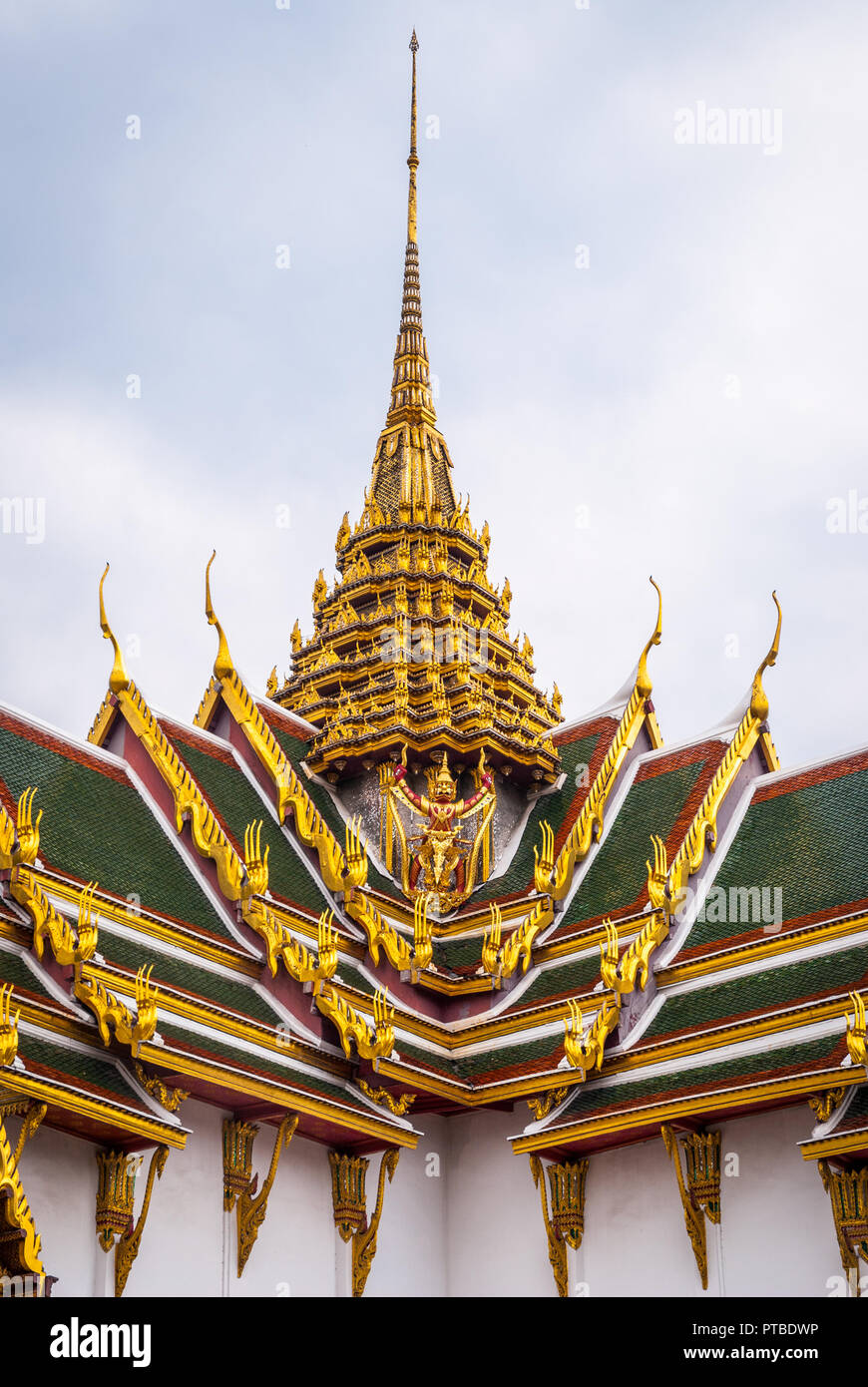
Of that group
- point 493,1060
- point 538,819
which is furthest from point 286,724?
point 493,1060

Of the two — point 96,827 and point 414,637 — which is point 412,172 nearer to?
point 414,637

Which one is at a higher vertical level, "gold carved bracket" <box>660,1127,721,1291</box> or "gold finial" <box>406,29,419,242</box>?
"gold finial" <box>406,29,419,242</box>

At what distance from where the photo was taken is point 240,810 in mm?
18281

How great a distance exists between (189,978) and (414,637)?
750cm

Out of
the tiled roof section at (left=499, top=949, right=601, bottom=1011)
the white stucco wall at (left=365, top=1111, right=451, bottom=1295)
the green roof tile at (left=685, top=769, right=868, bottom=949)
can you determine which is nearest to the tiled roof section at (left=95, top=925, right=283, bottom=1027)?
the white stucco wall at (left=365, top=1111, right=451, bottom=1295)

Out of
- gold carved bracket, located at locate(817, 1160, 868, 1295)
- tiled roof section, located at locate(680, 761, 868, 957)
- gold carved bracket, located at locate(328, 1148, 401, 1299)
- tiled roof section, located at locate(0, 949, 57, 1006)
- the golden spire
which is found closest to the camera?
gold carved bracket, located at locate(817, 1160, 868, 1295)

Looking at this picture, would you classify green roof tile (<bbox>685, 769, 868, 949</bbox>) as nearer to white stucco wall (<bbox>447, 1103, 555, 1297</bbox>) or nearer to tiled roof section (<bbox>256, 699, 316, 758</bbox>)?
white stucco wall (<bbox>447, 1103, 555, 1297</bbox>)

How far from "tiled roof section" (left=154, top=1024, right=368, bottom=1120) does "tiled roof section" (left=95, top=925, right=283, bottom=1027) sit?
1.16 ft

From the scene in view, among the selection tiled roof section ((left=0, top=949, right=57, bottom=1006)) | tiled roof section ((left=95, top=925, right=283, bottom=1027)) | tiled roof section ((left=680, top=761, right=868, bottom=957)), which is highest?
tiled roof section ((left=680, top=761, right=868, bottom=957))

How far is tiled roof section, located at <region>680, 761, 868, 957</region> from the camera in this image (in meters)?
16.3

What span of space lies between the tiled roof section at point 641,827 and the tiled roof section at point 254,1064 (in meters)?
3.56

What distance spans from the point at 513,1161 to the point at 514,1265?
34.0 inches

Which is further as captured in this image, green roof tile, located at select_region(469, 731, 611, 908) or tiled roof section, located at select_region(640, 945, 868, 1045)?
green roof tile, located at select_region(469, 731, 611, 908)
